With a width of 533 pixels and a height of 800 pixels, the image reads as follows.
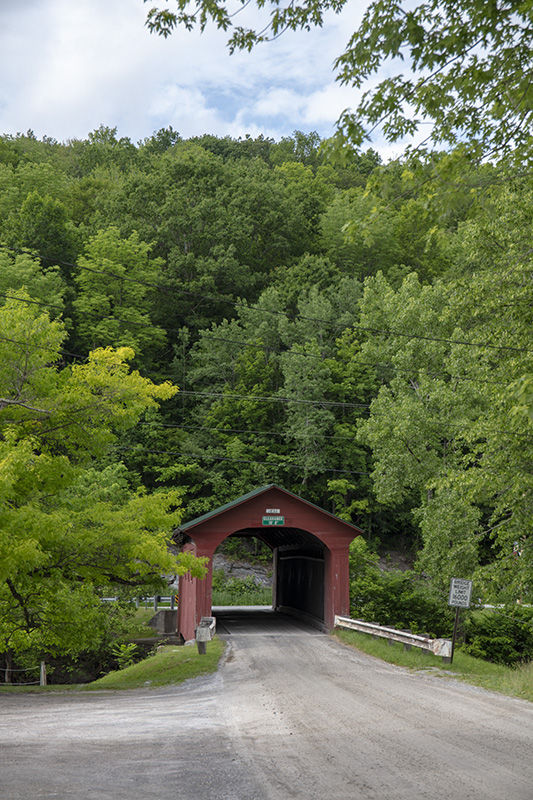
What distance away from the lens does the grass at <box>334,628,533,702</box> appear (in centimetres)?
1264

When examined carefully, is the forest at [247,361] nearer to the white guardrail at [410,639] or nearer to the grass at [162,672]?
the grass at [162,672]

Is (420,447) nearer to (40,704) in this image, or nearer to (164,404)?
(40,704)

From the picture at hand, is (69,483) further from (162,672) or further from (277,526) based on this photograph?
(277,526)

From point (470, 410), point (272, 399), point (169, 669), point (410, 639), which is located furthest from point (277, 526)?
point (272, 399)

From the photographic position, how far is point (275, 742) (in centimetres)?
790

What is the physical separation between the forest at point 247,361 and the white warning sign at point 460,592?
2.97 meters

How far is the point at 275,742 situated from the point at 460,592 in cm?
885

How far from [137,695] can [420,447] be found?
1814 cm

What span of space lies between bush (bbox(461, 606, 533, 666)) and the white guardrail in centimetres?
542

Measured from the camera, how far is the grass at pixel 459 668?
12.6 metres

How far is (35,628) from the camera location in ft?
51.2

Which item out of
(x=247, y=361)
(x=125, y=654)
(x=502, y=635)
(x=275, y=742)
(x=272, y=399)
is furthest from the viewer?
(x=247, y=361)

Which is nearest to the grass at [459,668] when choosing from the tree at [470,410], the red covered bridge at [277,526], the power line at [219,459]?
the tree at [470,410]

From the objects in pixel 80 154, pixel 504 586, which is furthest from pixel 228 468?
pixel 80 154
